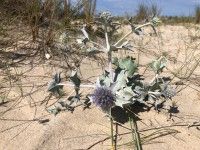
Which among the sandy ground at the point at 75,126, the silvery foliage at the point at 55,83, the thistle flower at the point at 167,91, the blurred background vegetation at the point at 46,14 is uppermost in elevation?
the blurred background vegetation at the point at 46,14

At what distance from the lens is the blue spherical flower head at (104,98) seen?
1.97 metres

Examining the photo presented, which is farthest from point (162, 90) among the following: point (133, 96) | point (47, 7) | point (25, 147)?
point (47, 7)

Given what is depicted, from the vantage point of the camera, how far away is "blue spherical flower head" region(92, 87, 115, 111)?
197cm

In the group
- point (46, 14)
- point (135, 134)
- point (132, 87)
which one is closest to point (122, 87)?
point (132, 87)

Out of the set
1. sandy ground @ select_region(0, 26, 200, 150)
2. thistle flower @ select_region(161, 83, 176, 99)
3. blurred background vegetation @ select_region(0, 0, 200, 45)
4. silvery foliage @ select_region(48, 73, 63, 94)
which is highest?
blurred background vegetation @ select_region(0, 0, 200, 45)

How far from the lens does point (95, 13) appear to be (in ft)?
12.4

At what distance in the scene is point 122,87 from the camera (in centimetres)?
202

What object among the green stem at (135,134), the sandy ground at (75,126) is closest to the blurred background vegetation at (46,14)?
the sandy ground at (75,126)

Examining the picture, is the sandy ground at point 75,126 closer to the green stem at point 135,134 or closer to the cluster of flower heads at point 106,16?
the green stem at point 135,134

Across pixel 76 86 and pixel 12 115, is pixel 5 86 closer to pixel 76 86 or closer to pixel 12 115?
pixel 12 115

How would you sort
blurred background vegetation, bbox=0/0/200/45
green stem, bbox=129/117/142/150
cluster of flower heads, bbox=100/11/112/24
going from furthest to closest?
1. blurred background vegetation, bbox=0/0/200/45
2. cluster of flower heads, bbox=100/11/112/24
3. green stem, bbox=129/117/142/150

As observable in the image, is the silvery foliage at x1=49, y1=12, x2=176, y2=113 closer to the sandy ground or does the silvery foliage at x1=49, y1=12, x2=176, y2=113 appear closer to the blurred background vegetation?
the sandy ground

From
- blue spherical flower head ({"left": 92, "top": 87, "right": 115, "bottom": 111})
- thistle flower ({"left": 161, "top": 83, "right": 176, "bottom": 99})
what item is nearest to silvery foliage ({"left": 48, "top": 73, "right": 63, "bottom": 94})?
blue spherical flower head ({"left": 92, "top": 87, "right": 115, "bottom": 111})

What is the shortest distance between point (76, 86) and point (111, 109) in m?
0.21
